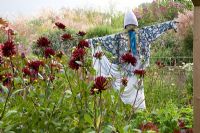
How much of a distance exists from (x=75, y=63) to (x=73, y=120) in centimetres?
23

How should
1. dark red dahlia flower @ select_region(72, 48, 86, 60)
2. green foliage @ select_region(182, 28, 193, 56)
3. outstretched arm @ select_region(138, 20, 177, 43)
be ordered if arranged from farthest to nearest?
green foliage @ select_region(182, 28, 193, 56) < outstretched arm @ select_region(138, 20, 177, 43) < dark red dahlia flower @ select_region(72, 48, 86, 60)

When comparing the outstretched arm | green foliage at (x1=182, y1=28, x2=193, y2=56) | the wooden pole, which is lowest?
green foliage at (x1=182, y1=28, x2=193, y2=56)

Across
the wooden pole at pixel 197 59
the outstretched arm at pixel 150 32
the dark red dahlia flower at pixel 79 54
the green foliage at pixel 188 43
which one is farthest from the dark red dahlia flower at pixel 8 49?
the green foliage at pixel 188 43

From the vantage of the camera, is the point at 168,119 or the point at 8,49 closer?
the point at 8,49

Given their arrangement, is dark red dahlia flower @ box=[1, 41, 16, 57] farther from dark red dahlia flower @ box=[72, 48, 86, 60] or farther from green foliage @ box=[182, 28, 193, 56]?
green foliage @ box=[182, 28, 193, 56]

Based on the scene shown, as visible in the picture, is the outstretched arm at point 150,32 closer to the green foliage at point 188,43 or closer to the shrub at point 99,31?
the green foliage at point 188,43

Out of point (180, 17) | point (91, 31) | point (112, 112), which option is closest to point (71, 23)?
point (91, 31)

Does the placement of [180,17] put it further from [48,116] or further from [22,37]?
[48,116]

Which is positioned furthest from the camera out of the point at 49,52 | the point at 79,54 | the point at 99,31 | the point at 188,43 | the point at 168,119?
the point at 99,31

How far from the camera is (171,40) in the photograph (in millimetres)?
10219

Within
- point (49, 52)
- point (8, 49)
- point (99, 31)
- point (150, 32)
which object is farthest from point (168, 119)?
point (99, 31)

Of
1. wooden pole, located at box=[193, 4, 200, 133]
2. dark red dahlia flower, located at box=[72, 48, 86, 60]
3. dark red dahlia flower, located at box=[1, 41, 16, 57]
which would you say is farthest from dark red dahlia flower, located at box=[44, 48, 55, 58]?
wooden pole, located at box=[193, 4, 200, 133]

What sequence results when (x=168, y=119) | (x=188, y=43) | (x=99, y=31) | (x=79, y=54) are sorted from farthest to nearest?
(x=99, y=31) → (x=188, y=43) → (x=168, y=119) → (x=79, y=54)

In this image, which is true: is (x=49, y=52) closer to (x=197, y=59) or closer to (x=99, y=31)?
(x=197, y=59)
